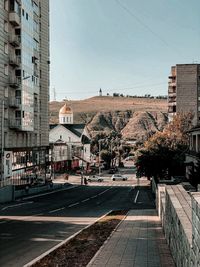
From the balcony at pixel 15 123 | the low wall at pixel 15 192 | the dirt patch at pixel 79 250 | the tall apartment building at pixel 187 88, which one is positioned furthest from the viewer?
the tall apartment building at pixel 187 88

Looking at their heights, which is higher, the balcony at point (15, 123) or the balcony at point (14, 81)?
the balcony at point (14, 81)

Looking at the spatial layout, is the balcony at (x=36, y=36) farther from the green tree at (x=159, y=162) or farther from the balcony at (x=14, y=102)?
the green tree at (x=159, y=162)

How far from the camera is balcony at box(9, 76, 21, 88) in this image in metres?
53.9

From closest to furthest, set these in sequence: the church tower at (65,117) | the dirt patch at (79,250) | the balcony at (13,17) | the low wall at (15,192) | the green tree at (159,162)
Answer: the dirt patch at (79,250)
the low wall at (15,192)
the balcony at (13,17)
the green tree at (159,162)
the church tower at (65,117)

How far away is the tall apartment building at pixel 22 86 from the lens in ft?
172

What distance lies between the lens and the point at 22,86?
2224 inches

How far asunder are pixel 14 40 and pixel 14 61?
2.23m

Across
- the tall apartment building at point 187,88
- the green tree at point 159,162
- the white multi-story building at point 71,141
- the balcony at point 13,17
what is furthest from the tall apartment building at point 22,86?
the tall apartment building at point 187,88

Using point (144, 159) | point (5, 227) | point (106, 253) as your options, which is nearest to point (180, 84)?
point (144, 159)

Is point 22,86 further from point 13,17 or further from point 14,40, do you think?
point 13,17

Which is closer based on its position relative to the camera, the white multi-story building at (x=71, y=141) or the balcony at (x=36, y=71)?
the balcony at (x=36, y=71)

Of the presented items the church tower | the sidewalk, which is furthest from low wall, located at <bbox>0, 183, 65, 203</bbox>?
the church tower

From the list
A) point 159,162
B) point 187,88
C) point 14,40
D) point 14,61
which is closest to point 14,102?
point 14,61

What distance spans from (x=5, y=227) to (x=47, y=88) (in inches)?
1816
